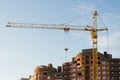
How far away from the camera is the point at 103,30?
611ft

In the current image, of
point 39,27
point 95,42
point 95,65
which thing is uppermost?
point 39,27

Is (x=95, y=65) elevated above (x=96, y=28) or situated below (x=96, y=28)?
below

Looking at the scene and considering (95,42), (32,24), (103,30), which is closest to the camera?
(95,42)

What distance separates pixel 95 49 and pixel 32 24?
42629mm

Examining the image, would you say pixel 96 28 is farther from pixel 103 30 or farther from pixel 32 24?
pixel 32 24

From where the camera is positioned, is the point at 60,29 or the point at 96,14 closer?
the point at 96,14

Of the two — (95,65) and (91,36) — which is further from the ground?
(91,36)

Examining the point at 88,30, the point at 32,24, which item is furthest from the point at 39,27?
the point at 88,30

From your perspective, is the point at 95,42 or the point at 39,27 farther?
the point at 39,27

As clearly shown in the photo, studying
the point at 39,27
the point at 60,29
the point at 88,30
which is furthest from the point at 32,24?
the point at 88,30

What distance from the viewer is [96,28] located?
182125 millimetres

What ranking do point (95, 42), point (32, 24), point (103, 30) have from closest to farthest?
point (95, 42) → point (103, 30) → point (32, 24)

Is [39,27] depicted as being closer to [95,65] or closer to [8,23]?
[8,23]

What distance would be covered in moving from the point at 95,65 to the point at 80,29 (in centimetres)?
2758
